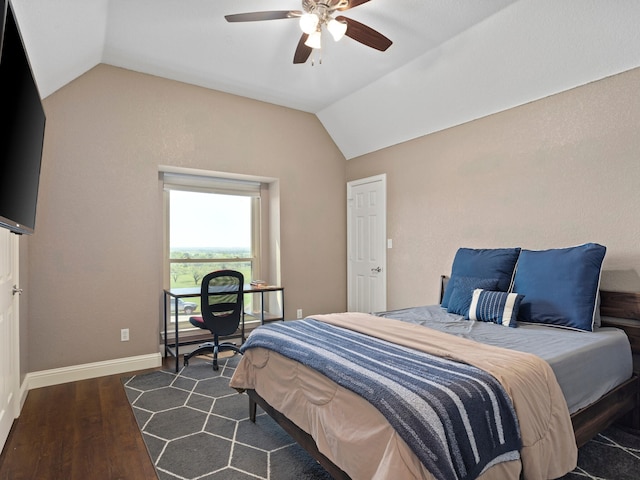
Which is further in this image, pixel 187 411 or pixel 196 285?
pixel 196 285

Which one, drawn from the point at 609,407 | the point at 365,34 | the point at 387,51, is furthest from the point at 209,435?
the point at 387,51

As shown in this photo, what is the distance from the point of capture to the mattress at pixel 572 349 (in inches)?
76.0

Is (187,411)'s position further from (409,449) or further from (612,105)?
(612,105)

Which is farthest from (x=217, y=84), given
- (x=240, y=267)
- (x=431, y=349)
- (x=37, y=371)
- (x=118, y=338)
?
(x=431, y=349)

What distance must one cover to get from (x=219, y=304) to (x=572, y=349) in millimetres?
2783

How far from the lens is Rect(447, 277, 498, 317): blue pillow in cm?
295

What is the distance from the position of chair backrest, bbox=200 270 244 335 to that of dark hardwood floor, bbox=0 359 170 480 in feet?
3.04

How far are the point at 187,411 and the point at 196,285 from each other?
184 cm

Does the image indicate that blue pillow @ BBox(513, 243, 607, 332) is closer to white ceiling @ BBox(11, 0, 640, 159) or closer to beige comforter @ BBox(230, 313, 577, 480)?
beige comforter @ BBox(230, 313, 577, 480)

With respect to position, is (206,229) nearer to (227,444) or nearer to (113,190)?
(113,190)

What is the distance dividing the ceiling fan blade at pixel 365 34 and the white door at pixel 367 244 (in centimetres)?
213

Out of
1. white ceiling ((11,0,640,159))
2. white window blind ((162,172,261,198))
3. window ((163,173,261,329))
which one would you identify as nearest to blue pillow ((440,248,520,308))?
white ceiling ((11,0,640,159))

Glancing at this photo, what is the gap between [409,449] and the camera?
127cm

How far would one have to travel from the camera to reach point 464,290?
3029mm
